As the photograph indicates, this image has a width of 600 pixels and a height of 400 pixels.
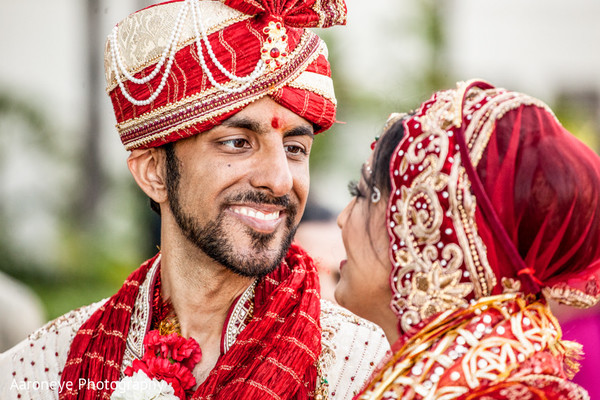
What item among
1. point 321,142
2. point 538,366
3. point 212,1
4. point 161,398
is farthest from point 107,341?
point 321,142

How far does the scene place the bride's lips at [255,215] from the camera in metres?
2.66

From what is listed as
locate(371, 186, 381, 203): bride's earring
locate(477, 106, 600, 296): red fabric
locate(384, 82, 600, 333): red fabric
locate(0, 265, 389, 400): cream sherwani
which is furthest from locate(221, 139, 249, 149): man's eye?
locate(477, 106, 600, 296): red fabric

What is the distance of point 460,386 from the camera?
1798mm

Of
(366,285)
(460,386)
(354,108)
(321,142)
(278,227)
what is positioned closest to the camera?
(460,386)

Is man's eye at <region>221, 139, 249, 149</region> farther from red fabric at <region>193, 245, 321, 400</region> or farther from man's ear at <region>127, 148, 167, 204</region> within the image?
red fabric at <region>193, 245, 321, 400</region>

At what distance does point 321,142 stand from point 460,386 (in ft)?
24.9

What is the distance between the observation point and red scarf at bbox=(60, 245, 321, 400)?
8.11 ft

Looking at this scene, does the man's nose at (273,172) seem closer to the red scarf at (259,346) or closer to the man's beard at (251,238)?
the man's beard at (251,238)

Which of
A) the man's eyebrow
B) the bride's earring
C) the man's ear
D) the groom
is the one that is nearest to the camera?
the bride's earring

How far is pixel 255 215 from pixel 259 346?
1.60ft

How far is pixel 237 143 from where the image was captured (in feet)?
8.83

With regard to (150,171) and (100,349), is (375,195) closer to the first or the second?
(150,171)

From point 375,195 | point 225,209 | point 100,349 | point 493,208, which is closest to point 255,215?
point 225,209

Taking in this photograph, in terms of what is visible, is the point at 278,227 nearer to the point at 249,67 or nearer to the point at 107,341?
the point at 249,67
